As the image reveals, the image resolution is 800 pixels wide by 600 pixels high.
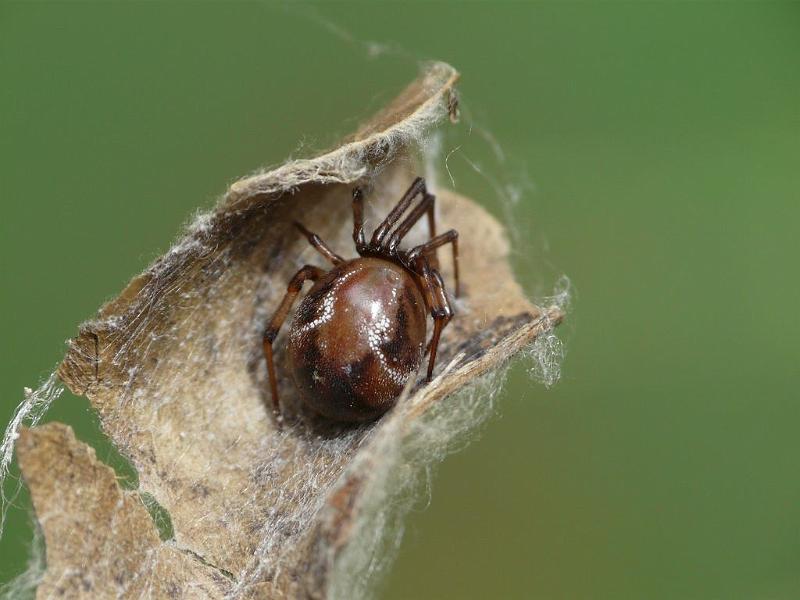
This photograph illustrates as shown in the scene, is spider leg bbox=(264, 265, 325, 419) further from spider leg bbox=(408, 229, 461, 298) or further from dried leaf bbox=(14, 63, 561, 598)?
spider leg bbox=(408, 229, 461, 298)

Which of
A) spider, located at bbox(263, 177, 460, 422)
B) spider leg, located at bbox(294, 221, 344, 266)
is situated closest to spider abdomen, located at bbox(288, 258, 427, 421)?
spider, located at bbox(263, 177, 460, 422)

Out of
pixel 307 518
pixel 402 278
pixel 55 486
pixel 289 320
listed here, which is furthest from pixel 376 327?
pixel 55 486

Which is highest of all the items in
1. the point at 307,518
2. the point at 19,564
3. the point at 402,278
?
the point at 402,278

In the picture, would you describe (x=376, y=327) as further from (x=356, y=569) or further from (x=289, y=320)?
(x=356, y=569)

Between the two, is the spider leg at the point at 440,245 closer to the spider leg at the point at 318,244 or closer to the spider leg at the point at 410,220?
the spider leg at the point at 410,220

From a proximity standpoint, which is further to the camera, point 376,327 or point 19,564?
point 376,327

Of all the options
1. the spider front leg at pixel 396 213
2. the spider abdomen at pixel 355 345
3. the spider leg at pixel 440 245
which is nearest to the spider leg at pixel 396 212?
the spider front leg at pixel 396 213
